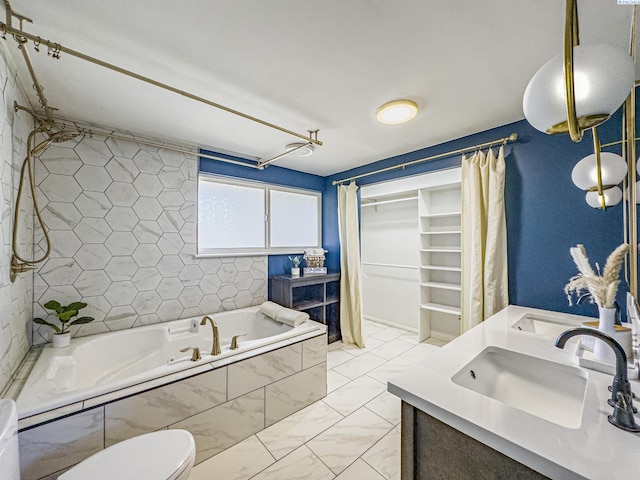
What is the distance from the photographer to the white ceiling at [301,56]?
3.82 feet

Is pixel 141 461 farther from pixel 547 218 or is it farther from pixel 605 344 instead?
pixel 547 218

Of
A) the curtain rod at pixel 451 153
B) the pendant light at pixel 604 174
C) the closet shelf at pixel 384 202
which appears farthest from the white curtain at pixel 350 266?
the pendant light at pixel 604 174

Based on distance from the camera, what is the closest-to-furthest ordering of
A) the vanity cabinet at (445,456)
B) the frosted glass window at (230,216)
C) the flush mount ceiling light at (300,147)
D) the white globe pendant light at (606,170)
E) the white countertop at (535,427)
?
1. the white countertop at (535,427)
2. the vanity cabinet at (445,456)
3. the white globe pendant light at (606,170)
4. the flush mount ceiling light at (300,147)
5. the frosted glass window at (230,216)

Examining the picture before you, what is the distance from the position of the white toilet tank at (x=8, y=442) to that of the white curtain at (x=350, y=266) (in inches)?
113

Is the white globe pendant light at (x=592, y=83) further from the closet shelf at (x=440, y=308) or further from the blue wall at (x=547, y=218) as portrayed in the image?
the closet shelf at (x=440, y=308)

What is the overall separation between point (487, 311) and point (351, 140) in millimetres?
2100

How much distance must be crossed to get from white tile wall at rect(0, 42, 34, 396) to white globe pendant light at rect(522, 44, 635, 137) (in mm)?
2346

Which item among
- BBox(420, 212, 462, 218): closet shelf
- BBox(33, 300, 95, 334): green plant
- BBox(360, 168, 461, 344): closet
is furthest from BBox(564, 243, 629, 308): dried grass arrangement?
BBox(33, 300, 95, 334): green plant

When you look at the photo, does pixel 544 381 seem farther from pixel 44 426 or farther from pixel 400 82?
pixel 44 426

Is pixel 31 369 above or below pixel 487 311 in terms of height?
below

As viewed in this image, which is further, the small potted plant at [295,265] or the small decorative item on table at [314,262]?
the small decorative item on table at [314,262]

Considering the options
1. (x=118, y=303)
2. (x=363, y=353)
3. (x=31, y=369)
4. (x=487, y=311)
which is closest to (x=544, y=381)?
(x=487, y=311)

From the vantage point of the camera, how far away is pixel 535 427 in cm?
77

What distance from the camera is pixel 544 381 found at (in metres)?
1.18
